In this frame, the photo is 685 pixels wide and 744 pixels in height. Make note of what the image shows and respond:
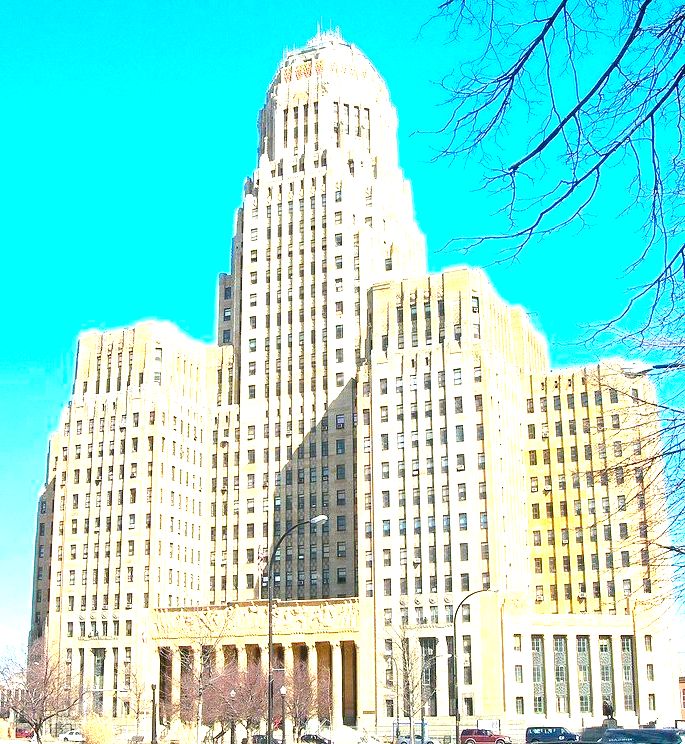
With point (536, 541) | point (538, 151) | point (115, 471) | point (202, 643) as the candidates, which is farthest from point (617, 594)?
point (538, 151)

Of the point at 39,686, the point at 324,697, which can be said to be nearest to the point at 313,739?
the point at 324,697

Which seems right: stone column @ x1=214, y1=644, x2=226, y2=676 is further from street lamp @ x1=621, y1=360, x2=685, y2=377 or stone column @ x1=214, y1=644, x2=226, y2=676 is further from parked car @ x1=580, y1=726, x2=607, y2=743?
street lamp @ x1=621, y1=360, x2=685, y2=377

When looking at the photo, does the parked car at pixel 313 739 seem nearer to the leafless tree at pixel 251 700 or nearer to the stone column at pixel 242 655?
the leafless tree at pixel 251 700

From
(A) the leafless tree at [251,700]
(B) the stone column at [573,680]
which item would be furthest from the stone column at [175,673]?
(B) the stone column at [573,680]

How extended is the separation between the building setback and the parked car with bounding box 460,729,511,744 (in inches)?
233

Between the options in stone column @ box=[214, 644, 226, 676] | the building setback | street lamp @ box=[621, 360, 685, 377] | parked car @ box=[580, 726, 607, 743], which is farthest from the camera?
stone column @ box=[214, 644, 226, 676]

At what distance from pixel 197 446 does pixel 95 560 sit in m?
18.5

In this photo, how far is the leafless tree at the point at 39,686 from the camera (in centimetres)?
9150

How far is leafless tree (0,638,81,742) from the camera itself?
91500mm

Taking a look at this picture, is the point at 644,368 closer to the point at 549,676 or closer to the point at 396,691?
the point at 396,691

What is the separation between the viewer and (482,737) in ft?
303

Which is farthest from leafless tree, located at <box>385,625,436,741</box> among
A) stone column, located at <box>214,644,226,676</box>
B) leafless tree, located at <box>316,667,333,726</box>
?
stone column, located at <box>214,644,226,676</box>


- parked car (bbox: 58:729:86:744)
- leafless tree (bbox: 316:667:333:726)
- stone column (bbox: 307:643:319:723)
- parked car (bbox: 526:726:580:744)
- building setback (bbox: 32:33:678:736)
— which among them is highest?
building setback (bbox: 32:33:678:736)

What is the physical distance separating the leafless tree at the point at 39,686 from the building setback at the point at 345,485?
3.94m
